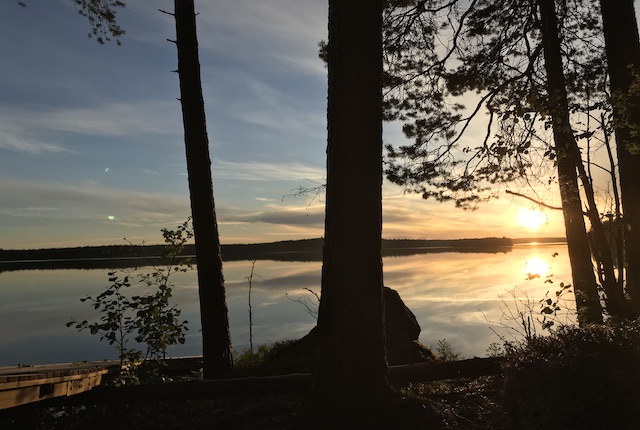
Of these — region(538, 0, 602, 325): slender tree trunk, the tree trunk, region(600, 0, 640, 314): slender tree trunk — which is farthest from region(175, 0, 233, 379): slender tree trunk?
region(600, 0, 640, 314): slender tree trunk

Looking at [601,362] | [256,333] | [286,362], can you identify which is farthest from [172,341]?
[256,333]

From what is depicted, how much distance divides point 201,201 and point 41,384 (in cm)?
356

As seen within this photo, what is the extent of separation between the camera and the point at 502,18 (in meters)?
10.6

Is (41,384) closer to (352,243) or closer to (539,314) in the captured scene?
(352,243)

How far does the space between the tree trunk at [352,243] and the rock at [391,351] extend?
417 cm

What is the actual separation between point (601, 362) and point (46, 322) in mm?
28384

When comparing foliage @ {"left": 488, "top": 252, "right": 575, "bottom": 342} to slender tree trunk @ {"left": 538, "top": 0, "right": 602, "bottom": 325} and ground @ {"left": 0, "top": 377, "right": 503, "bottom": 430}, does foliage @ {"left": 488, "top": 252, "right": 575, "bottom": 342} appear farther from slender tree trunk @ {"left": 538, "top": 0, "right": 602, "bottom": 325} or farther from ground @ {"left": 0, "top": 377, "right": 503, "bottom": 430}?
ground @ {"left": 0, "top": 377, "right": 503, "bottom": 430}

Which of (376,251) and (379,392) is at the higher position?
(376,251)

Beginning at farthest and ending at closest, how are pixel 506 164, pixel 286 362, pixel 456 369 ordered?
1. pixel 506 164
2. pixel 286 362
3. pixel 456 369

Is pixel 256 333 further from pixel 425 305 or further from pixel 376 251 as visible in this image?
Result: pixel 376 251

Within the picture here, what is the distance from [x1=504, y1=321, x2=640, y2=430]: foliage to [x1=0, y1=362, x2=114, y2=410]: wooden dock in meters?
5.20

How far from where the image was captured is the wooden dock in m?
5.14

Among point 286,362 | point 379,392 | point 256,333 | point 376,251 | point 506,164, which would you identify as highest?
point 506,164

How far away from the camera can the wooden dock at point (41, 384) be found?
5145mm
